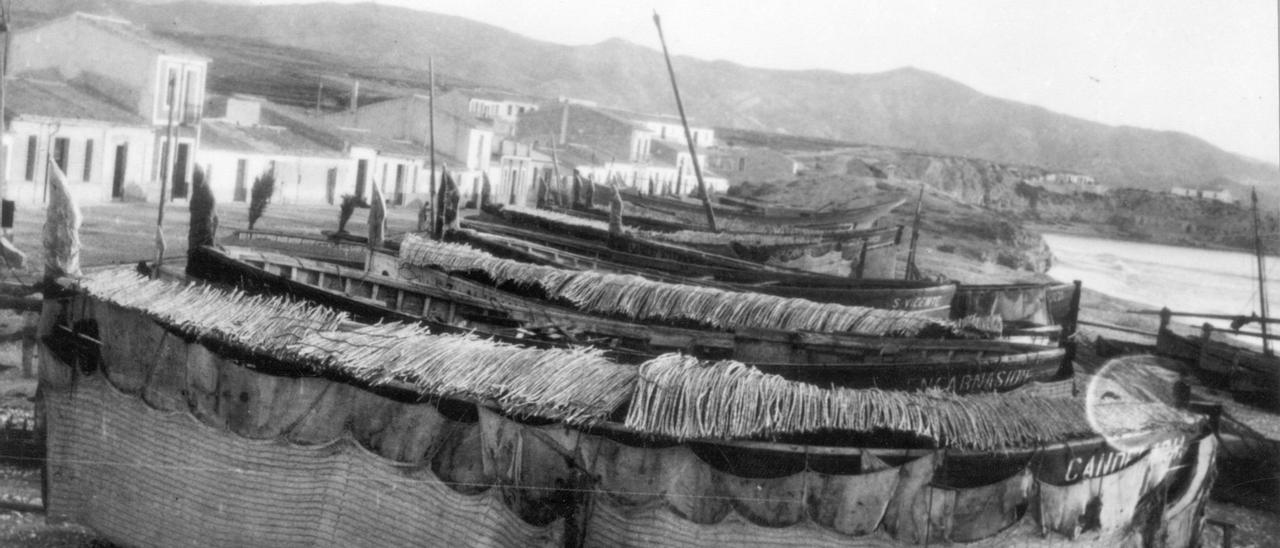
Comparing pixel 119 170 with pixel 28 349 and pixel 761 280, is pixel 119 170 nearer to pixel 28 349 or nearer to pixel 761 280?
pixel 28 349

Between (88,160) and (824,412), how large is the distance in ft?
92.9

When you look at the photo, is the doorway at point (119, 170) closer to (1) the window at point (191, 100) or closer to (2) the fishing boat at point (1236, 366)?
(1) the window at point (191, 100)

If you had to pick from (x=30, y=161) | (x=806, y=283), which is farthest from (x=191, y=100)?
(x=806, y=283)

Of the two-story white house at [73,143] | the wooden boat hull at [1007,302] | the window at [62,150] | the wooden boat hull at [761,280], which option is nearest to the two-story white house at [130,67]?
the two-story white house at [73,143]

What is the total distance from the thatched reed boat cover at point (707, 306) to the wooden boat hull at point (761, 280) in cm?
133

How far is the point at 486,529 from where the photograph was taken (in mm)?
7086

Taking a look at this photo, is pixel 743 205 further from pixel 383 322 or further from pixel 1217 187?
pixel 1217 187

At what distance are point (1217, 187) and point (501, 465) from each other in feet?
337

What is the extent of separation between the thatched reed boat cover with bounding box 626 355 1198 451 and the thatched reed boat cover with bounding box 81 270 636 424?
294 millimetres

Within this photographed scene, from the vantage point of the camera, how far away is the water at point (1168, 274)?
51.3 metres

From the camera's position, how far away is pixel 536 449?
22.8 ft

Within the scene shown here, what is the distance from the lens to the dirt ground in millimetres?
8984

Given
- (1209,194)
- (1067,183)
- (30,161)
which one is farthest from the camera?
(1067,183)

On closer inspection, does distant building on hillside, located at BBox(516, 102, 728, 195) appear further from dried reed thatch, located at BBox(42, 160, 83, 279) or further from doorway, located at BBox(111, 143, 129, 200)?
dried reed thatch, located at BBox(42, 160, 83, 279)
